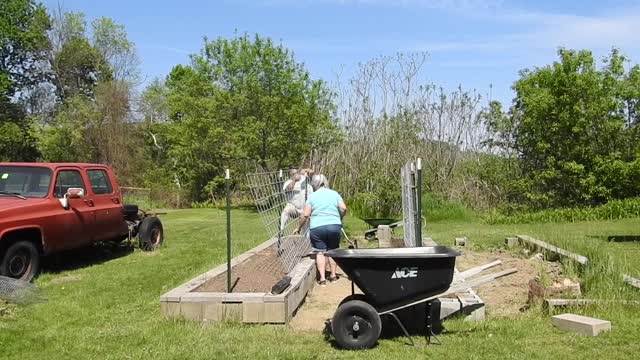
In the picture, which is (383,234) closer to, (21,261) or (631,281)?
(631,281)

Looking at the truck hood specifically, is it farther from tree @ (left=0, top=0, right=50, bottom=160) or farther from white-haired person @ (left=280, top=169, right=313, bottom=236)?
tree @ (left=0, top=0, right=50, bottom=160)

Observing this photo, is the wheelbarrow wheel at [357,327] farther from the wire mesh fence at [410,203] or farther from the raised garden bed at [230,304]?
the wire mesh fence at [410,203]

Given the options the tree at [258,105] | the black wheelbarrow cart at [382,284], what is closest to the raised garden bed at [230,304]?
the black wheelbarrow cart at [382,284]

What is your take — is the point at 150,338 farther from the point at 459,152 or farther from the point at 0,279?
the point at 459,152

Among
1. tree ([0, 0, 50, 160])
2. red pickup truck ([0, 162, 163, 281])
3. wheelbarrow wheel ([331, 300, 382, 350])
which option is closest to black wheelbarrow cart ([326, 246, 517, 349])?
wheelbarrow wheel ([331, 300, 382, 350])

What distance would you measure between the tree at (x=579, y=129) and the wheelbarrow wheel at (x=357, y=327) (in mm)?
15840

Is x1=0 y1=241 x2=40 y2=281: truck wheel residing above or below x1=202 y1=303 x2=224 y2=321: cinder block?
above

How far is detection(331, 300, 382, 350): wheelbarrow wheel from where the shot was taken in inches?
233

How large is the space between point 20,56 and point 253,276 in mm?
44473

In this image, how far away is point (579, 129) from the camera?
65.5 feet

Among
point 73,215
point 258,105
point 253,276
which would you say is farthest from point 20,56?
point 253,276

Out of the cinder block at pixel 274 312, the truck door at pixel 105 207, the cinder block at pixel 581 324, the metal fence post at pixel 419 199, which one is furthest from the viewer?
the truck door at pixel 105 207

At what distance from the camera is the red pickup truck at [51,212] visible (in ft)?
30.7

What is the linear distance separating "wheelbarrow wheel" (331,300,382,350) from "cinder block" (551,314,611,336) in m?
1.87
